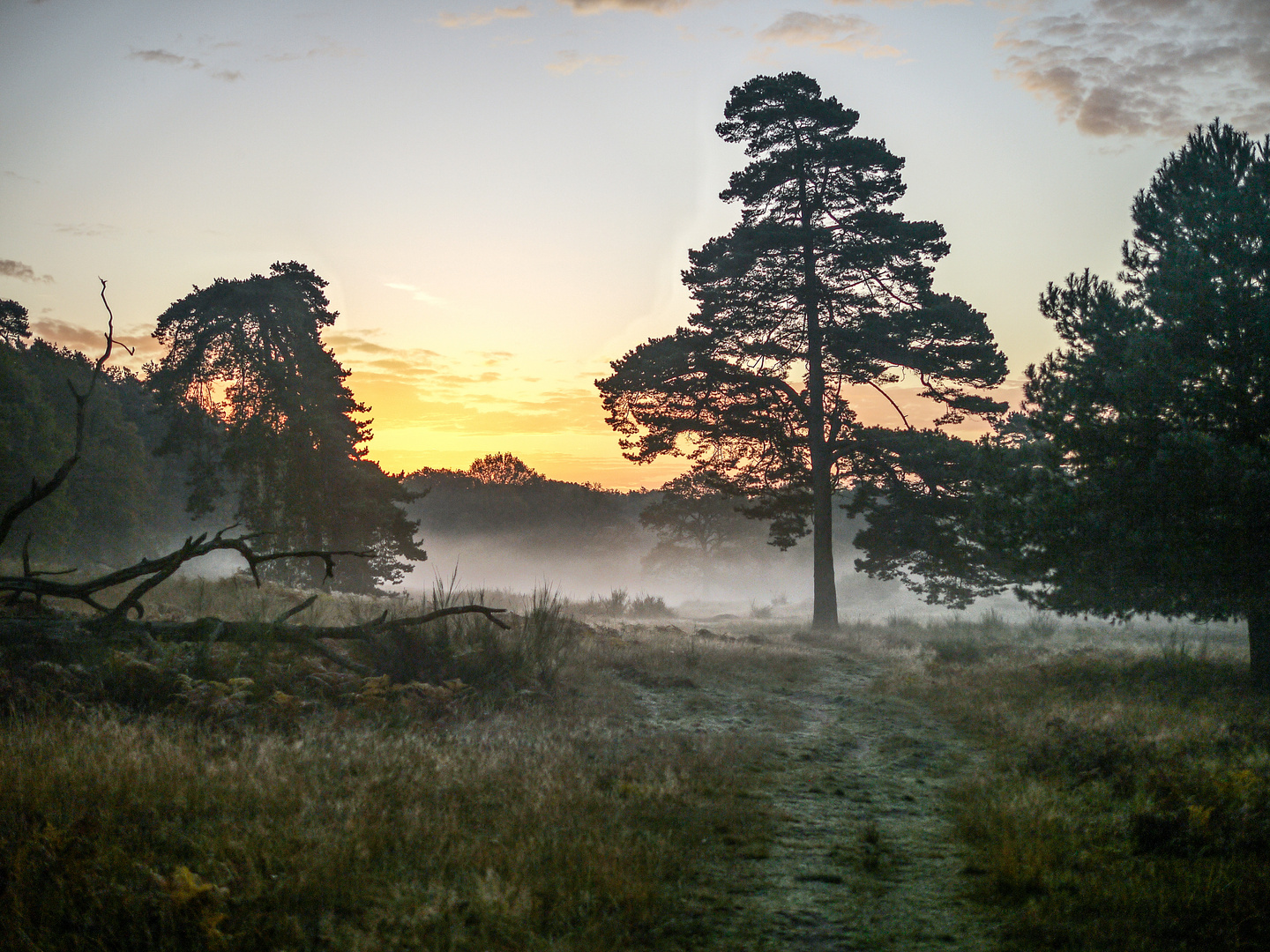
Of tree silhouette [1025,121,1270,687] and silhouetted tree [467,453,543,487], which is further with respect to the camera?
silhouetted tree [467,453,543,487]

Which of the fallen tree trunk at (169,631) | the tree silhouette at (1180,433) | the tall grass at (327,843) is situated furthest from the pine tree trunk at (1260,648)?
the fallen tree trunk at (169,631)

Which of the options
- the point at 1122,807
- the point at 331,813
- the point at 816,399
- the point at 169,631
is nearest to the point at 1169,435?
the point at 1122,807

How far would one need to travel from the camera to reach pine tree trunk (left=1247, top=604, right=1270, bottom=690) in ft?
33.9

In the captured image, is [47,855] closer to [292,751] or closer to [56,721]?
[292,751]

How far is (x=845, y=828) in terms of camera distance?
535 cm

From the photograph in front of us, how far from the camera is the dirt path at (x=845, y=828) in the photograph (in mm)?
3801

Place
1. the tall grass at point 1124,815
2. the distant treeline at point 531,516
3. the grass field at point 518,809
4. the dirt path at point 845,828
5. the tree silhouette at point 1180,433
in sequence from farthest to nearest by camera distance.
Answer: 1. the distant treeline at point 531,516
2. the tree silhouette at point 1180,433
3. the dirt path at point 845,828
4. the tall grass at point 1124,815
5. the grass field at point 518,809

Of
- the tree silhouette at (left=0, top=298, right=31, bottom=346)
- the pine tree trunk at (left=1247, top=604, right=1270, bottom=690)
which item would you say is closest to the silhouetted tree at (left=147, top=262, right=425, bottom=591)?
the tree silhouette at (left=0, top=298, right=31, bottom=346)

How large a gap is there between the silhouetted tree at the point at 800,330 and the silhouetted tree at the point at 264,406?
10.6m

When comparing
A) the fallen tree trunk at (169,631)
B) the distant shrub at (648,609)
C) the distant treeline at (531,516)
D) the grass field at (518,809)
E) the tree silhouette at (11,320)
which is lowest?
the distant shrub at (648,609)

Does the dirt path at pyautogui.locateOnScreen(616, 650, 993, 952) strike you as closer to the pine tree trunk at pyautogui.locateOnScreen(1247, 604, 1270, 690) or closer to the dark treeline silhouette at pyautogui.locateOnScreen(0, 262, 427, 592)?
the pine tree trunk at pyautogui.locateOnScreen(1247, 604, 1270, 690)

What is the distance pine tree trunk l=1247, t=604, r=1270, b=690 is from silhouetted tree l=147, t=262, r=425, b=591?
23350 millimetres

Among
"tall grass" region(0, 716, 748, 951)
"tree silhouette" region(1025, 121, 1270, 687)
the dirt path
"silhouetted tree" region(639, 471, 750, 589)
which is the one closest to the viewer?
"tall grass" region(0, 716, 748, 951)

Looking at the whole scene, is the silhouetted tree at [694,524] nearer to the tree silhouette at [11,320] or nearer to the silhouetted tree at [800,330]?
the silhouetted tree at [800,330]
